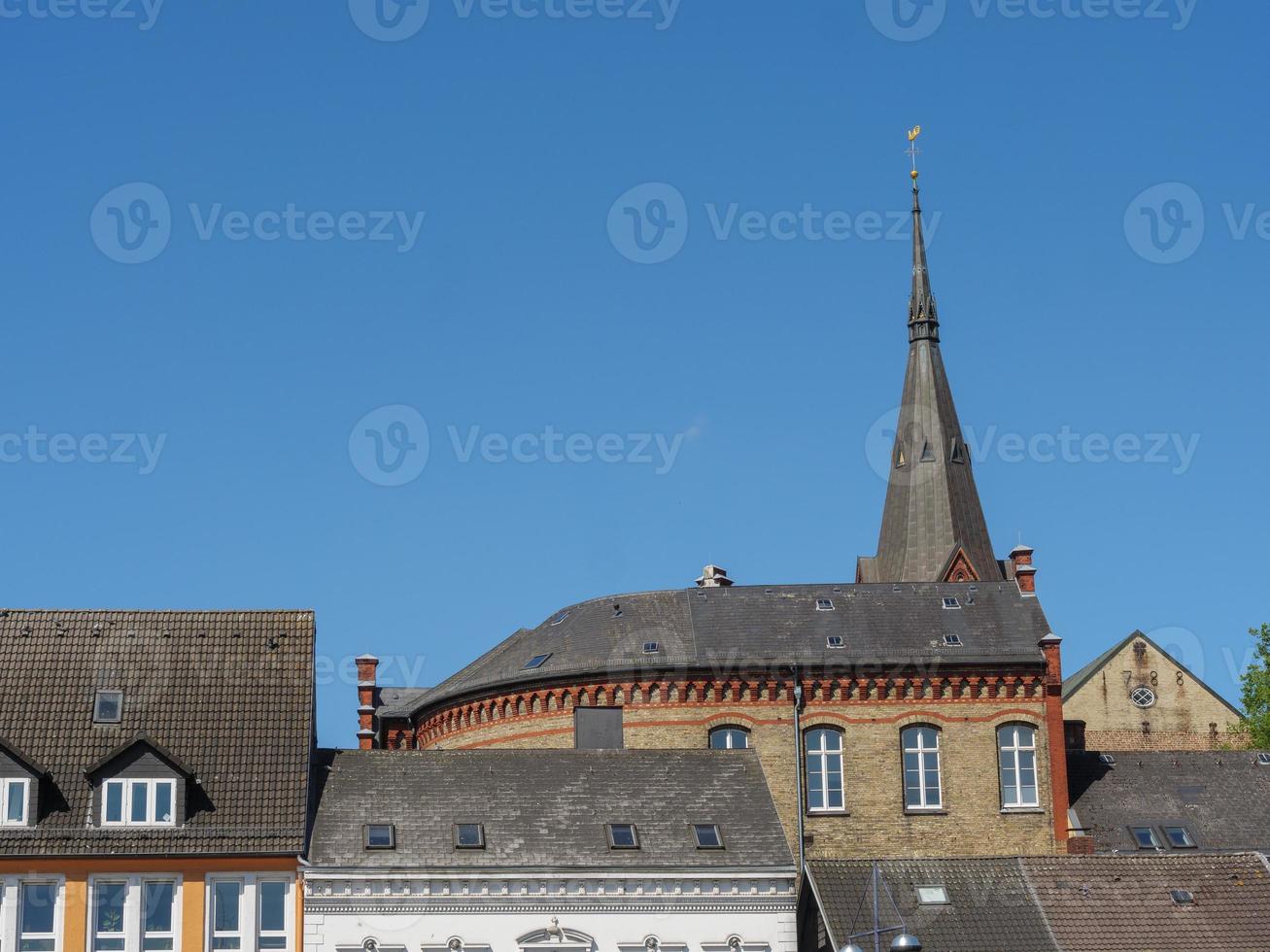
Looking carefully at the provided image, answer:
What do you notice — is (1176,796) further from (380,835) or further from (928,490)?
(928,490)

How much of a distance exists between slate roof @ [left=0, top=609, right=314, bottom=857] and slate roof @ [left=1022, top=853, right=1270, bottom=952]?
655 inches

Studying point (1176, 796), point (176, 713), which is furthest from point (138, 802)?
point (1176, 796)

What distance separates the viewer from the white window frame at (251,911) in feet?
139

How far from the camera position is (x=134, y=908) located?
42281 mm

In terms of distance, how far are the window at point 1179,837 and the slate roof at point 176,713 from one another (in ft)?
79.8

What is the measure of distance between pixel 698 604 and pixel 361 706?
12233 mm

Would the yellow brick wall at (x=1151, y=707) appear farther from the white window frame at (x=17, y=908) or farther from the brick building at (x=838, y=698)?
the white window frame at (x=17, y=908)

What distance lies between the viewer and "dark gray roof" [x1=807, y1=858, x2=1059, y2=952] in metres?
44.0

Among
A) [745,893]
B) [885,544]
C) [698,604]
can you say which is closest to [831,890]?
[745,893]

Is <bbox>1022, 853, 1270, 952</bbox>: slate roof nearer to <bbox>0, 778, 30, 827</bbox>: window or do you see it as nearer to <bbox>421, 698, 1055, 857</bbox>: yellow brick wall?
<bbox>421, 698, 1055, 857</bbox>: yellow brick wall

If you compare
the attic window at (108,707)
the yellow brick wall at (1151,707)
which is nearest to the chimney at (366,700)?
the attic window at (108,707)

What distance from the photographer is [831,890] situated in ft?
148

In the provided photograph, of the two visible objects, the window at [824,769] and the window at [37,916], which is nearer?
the window at [37,916]

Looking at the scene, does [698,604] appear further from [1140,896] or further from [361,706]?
[1140,896]
